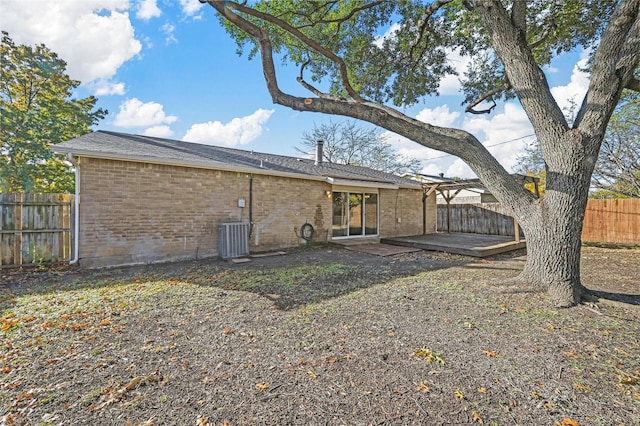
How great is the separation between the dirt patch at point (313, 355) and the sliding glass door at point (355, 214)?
598 cm

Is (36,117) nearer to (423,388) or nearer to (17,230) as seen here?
(17,230)

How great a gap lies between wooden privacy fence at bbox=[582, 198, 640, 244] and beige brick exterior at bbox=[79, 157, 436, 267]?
39.4ft

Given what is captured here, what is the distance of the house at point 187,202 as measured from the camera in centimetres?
659

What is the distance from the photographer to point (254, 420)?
6.25 ft

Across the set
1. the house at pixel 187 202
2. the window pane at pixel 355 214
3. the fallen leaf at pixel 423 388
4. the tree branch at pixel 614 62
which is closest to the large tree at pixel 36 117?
the house at pixel 187 202

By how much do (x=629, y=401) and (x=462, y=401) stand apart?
126 cm

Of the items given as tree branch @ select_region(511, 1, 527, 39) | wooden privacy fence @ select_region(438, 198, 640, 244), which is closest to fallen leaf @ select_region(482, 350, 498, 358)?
tree branch @ select_region(511, 1, 527, 39)

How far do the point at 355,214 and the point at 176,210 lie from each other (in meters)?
6.77

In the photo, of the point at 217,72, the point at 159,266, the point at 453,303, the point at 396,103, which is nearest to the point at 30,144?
the point at 217,72

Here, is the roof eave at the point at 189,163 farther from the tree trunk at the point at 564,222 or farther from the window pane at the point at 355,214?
the tree trunk at the point at 564,222

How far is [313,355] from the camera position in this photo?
2.76 metres

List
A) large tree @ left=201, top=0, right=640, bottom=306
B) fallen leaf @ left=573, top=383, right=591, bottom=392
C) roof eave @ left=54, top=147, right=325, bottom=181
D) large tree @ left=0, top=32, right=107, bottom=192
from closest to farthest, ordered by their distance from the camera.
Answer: fallen leaf @ left=573, top=383, right=591, bottom=392 < large tree @ left=201, top=0, right=640, bottom=306 < roof eave @ left=54, top=147, right=325, bottom=181 < large tree @ left=0, top=32, right=107, bottom=192

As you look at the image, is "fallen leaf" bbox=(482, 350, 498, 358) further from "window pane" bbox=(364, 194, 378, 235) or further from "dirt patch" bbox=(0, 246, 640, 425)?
"window pane" bbox=(364, 194, 378, 235)

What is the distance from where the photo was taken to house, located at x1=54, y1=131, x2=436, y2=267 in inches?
260
